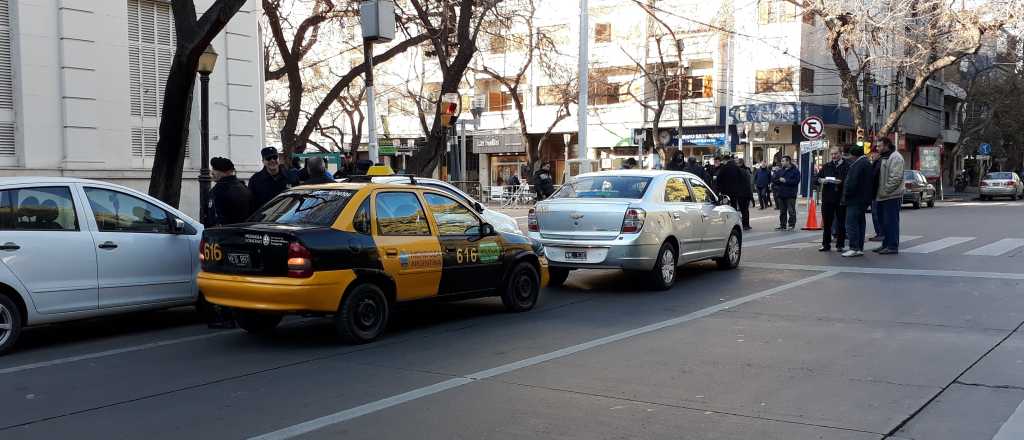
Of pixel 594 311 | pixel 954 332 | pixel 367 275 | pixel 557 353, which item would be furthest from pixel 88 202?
pixel 954 332

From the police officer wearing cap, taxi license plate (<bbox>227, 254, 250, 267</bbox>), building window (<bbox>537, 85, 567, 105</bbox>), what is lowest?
taxi license plate (<bbox>227, 254, 250, 267</bbox>)

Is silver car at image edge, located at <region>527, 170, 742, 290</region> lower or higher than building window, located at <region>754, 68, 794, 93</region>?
lower

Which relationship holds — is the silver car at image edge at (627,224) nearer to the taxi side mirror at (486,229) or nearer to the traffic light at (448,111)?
the taxi side mirror at (486,229)

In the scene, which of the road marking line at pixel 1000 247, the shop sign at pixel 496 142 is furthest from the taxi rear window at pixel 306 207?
the shop sign at pixel 496 142

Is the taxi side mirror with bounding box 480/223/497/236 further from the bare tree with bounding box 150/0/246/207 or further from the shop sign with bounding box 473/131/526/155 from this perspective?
the shop sign with bounding box 473/131/526/155

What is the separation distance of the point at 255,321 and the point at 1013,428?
6.40 m

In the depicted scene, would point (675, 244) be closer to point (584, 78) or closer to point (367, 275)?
point (367, 275)

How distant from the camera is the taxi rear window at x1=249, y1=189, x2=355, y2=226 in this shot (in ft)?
25.4

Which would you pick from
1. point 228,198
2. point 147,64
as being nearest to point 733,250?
point 228,198

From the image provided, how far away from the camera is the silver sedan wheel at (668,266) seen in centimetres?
1104

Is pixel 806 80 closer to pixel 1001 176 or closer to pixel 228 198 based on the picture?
pixel 1001 176

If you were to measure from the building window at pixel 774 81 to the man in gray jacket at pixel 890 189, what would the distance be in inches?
1099

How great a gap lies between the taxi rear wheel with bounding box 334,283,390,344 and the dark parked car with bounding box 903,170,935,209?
27.3 meters

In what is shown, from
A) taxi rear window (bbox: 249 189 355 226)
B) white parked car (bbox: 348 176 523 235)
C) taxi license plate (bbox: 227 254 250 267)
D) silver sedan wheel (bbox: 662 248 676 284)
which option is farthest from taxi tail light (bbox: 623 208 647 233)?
taxi license plate (bbox: 227 254 250 267)
